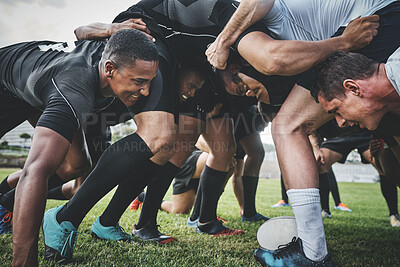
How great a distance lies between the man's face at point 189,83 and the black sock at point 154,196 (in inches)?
29.0

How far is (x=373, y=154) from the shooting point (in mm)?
3932

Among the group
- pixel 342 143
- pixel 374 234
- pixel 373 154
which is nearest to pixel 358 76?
pixel 374 234

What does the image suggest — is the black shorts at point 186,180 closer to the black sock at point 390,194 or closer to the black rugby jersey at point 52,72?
the black rugby jersey at point 52,72

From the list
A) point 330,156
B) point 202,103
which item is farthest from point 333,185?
point 202,103

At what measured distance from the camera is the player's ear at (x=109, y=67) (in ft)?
6.63

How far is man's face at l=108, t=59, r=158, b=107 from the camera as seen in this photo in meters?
2.05

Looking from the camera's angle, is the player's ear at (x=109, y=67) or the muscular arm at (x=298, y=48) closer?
the muscular arm at (x=298, y=48)

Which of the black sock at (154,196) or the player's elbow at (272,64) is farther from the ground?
the player's elbow at (272,64)

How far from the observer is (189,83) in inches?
117

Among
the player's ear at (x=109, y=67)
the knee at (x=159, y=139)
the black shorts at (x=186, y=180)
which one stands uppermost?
the player's ear at (x=109, y=67)

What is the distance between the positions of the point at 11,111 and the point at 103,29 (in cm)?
102

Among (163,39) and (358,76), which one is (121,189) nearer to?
(163,39)

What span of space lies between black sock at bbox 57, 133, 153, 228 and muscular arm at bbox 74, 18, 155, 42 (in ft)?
2.81

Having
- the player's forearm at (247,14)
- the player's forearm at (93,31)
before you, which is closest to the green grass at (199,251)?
the player's forearm at (247,14)
